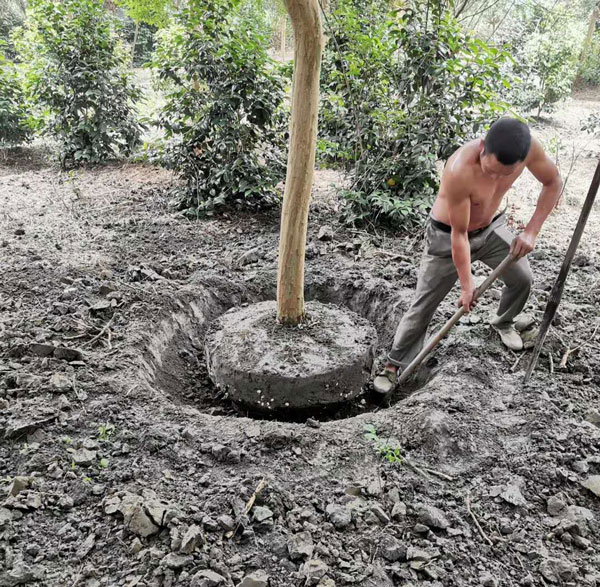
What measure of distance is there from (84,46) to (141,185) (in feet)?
7.38

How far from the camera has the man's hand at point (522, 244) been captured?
8.25 ft

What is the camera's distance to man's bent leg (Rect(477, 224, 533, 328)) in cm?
289

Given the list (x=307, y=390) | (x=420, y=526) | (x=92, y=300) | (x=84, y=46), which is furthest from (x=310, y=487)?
(x=84, y=46)

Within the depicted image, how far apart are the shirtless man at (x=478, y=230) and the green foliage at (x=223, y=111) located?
2.55 metres

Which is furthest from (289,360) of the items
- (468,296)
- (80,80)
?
(80,80)

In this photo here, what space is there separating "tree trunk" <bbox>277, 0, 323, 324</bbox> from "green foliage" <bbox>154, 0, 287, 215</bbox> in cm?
222

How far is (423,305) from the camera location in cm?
310

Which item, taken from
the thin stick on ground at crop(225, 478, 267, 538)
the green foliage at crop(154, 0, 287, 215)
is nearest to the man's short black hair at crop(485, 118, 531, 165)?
the thin stick on ground at crop(225, 478, 267, 538)

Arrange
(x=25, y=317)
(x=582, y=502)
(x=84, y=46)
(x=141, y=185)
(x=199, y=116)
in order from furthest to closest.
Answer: (x=84, y=46), (x=141, y=185), (x=199, y=116), (x=25, y=317), (x=582, y=502)

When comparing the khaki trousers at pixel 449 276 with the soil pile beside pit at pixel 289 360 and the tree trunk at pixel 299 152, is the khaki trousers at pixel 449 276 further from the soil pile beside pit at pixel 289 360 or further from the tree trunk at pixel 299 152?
the tree trunk at pixel 299 152

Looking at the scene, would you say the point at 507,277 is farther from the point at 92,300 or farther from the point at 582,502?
the point at 92,300

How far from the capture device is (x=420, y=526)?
1851 mm

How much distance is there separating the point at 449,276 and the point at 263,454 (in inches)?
61.2

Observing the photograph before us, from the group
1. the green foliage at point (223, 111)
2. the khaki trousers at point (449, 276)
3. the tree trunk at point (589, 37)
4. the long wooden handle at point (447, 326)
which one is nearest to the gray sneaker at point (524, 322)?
the khaki trousers at point (449, 276)
